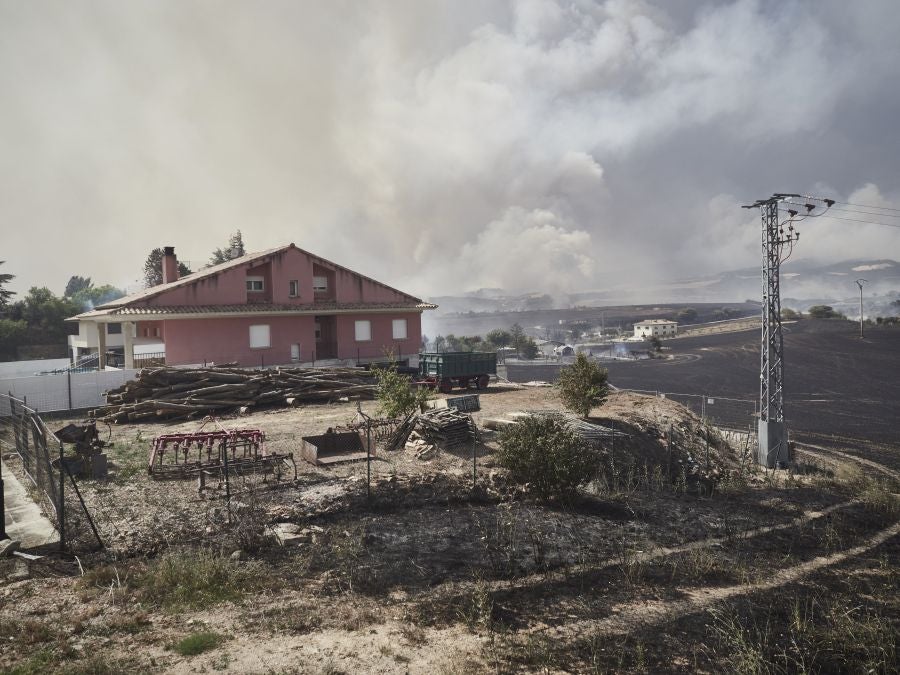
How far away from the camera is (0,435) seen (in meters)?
19.9

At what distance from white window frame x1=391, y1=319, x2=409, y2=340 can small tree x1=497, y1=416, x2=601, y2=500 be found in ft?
90.1

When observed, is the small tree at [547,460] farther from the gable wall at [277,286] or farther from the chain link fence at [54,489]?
the gable wall at [277,286]

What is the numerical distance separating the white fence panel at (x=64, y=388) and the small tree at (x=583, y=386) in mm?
22399

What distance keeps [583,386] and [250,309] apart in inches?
863

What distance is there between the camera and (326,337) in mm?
39656

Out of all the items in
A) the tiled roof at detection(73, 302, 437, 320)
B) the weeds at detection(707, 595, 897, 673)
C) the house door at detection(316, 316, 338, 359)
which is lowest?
the weeds at detection(707, 595, 897, 673)

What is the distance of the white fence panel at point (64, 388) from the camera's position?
25.3 meters

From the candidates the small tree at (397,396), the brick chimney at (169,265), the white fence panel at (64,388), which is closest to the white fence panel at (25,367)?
the brick chimney at (169,265)

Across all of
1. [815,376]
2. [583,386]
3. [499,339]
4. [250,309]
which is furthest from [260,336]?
[499,339]

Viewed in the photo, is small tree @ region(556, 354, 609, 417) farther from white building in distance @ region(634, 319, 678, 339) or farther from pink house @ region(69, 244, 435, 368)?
white building in distance @ region(634, 319, 678, 339)

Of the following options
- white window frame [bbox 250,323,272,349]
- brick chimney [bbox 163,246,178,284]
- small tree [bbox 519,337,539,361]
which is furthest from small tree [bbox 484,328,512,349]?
white window frame [bbox 250,323,272,349]

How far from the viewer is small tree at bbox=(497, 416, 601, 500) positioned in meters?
14.1

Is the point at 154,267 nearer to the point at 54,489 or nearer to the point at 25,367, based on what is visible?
the point at 25,367

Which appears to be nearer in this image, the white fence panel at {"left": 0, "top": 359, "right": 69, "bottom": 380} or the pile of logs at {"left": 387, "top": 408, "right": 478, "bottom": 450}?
the pile of logs at {"left": 387, "top": 408, "right": 478, "bottom": 450}
